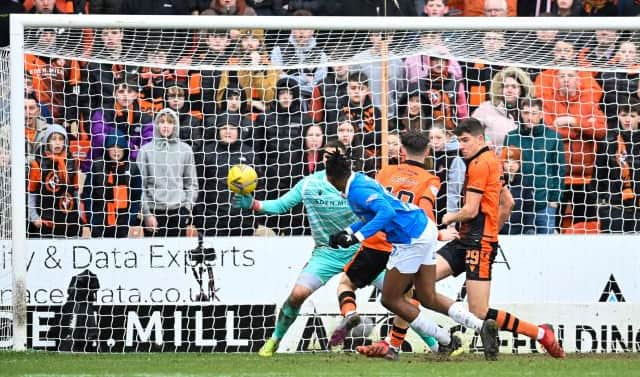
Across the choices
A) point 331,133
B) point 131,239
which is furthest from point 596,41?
point 131,239

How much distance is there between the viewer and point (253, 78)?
1298 cm

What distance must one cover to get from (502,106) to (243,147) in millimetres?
2608

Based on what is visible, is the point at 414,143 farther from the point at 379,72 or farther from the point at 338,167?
the point at 379,72

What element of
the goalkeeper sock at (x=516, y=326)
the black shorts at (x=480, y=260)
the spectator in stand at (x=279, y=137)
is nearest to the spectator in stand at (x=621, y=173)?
the black shorts at (x=480, y=260)

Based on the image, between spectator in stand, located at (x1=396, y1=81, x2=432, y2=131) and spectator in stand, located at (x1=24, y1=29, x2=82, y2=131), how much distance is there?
3.22 metres

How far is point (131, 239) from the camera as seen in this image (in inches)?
477

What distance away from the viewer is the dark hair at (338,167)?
1036 centimetres

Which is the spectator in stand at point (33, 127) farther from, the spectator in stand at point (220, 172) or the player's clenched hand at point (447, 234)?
the player's clenched hand at point (447, 234)

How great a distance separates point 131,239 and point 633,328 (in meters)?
4.86

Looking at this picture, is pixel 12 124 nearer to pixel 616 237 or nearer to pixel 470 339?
pixel 470 339

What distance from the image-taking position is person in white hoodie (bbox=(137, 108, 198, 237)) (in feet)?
41.0

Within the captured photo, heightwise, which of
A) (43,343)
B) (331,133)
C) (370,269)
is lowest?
(43,343)

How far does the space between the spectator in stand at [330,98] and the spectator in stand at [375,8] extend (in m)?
1.28

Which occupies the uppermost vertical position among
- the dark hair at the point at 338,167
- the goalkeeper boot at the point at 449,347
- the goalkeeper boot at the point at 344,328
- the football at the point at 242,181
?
the dark hair at the point at 338,167
